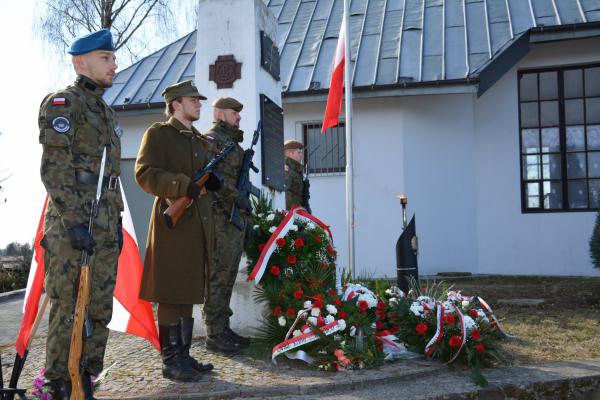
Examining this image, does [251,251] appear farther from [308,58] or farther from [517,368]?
[308,58]

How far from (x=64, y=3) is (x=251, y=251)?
16.4 metres

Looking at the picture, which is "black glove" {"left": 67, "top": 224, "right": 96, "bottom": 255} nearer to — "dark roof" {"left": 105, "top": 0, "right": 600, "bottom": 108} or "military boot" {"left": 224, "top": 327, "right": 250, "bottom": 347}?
"military boot" {"left": 224, "top": 327, "right": 250, "bottom": 347}

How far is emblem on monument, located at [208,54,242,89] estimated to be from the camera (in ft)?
19.0

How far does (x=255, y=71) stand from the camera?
5.78 metres

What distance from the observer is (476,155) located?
10977mm

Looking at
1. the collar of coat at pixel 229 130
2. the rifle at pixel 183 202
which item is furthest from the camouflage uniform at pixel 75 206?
the collar of coat at pixel 229 130

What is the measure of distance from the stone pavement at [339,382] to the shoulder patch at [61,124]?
1.45 m

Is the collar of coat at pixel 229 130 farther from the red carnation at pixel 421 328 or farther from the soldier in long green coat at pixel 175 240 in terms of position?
the red carnation at pixel 421 328

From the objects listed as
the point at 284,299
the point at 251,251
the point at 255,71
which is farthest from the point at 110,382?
the point at 255,71

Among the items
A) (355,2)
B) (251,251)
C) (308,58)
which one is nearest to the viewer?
(251,251)

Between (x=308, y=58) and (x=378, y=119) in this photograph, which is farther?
(x=308, y=58)

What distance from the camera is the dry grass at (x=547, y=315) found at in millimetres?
4930

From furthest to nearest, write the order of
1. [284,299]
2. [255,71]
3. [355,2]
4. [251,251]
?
[355,2], [255,71], [251,251], [284,299]

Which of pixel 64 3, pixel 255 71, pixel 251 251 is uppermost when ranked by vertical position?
pixel 64 3
